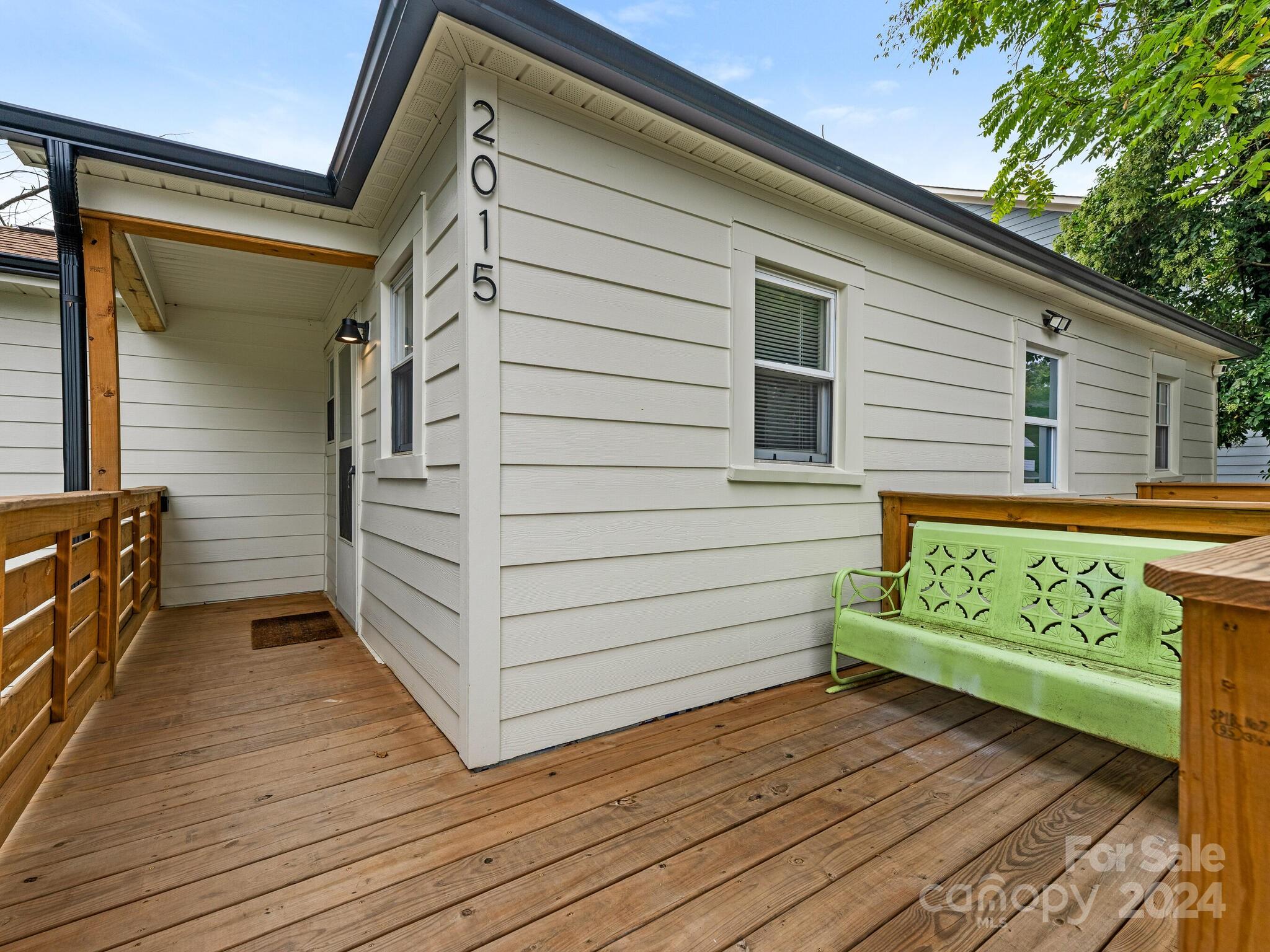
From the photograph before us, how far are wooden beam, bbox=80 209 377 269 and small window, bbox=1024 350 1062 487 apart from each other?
486 cm

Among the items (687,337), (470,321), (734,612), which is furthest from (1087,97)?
(470,321)

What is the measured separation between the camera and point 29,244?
14.7ft

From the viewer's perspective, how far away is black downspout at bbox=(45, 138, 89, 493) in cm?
251

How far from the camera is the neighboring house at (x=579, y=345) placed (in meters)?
2.09

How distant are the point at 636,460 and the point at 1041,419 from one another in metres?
3.91

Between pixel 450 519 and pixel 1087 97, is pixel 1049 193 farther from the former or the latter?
pixel 450 519

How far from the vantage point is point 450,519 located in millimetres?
2225

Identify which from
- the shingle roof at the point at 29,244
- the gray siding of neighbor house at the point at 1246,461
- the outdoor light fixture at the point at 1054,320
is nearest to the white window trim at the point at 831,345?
the outdoor light fixture at the point at 1054,320

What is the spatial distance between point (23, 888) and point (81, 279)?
8.19 ft

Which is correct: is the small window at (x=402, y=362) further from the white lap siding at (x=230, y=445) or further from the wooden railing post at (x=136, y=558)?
the white lap siding at (x=230, y=445)

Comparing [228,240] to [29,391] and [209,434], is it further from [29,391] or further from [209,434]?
[29,391]

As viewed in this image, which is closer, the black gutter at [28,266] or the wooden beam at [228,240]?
the wooden beam at [228,240]

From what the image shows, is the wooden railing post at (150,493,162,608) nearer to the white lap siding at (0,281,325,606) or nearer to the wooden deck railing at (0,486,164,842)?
the white lap siding at (0,281,325,606)

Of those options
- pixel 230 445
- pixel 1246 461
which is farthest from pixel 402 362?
pixel 1246 461
